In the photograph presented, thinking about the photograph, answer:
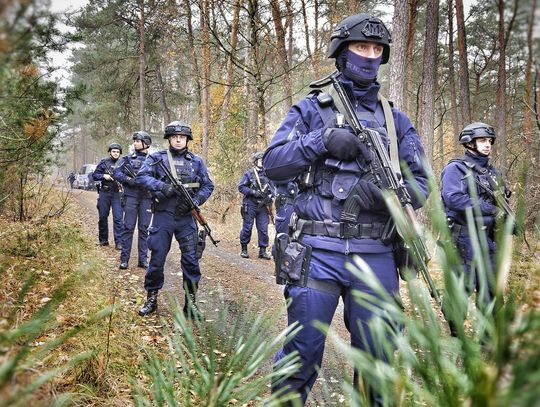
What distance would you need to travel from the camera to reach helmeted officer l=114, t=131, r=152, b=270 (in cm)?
786

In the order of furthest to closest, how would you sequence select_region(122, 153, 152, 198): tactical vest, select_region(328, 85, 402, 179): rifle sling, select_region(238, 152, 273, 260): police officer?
select_region(238, 152, 273, 260): police officer, select_region(122, 153, 152, 198): tactical vest, select_region(328, 85, 402, 179): rifle sling

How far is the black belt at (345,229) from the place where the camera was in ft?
8.11

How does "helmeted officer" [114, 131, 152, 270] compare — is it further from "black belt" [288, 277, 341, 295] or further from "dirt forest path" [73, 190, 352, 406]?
"black belt" [288, 277, 341, 295]

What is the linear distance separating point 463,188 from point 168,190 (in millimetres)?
3318

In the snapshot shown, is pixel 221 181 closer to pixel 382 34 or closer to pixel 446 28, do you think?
pixel 446 28

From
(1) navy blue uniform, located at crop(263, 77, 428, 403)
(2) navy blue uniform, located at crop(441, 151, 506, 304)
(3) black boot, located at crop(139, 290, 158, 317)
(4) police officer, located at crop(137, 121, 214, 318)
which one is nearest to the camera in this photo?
(1) navy blue uniform, located at crop(263, 77, 428, 403)

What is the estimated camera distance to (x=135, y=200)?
27.0ft

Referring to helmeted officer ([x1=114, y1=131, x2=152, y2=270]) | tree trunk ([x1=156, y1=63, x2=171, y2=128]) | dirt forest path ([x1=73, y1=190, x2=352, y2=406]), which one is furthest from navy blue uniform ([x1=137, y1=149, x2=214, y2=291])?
tree trunk ([x1=156, y1=63, x2=171, y2=128])

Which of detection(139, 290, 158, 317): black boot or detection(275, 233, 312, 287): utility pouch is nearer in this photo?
detection(275, 233, 312, 287): utility pouch

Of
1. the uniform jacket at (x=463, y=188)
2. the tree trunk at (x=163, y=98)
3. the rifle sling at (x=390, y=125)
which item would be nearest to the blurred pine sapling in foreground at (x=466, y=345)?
the rifle sling at (x=390, y=125)

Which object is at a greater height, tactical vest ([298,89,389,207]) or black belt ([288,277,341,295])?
tactical vest ([298,89,389,207])

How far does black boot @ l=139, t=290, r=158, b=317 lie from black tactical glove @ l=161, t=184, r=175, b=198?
47.3 inches

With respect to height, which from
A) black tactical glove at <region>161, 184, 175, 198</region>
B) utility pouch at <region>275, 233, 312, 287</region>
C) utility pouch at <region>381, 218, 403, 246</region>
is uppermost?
black tactical glove at <region>161, 184, 175, 198</region>

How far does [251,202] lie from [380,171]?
23.9 ft
